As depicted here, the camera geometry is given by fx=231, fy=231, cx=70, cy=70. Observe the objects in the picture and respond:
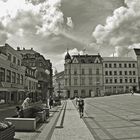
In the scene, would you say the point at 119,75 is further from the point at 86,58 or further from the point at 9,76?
the point at 9,76

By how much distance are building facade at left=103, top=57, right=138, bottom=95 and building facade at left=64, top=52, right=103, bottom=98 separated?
244 centimetres

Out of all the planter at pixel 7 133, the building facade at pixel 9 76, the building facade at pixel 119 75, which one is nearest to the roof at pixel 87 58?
the building facade at pixel 119 75

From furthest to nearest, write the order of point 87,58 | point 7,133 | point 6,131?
point 87,58 → point 7,133 → point 6,131

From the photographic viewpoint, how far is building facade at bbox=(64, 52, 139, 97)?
86562mm

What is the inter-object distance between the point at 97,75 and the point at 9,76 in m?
57.8

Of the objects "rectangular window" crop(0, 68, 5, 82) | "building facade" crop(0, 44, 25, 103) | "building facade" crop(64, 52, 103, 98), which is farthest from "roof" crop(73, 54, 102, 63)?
"rectangular window" crop(0, 68, 5, 82)

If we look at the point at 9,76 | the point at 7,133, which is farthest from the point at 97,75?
the point at 7,133

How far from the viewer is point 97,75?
8812 centimetres

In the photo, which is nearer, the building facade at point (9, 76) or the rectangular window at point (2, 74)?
the rectangular window at point (2, 74)

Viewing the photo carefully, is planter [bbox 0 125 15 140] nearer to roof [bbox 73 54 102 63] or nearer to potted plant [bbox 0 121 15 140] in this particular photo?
potted plant [bbox 0 121 15 140]

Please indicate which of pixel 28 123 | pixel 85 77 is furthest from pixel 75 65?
pixel 28 123

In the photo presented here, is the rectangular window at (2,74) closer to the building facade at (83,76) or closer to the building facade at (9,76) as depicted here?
the building facade at (9,76)

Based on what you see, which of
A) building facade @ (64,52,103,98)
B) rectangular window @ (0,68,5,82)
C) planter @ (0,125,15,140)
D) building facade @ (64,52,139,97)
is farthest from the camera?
building facade @ (64,52,139,97)

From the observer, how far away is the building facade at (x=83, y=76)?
283 feet
